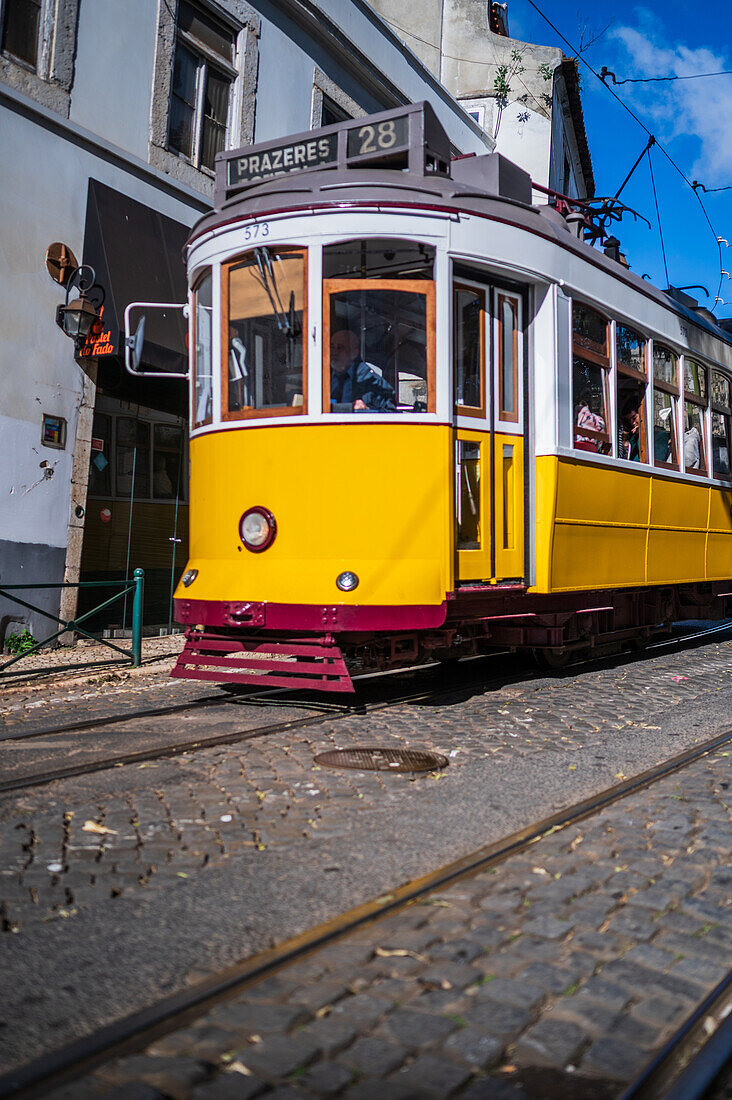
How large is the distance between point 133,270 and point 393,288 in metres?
5.71

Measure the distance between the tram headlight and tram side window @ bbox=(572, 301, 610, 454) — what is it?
2.81m

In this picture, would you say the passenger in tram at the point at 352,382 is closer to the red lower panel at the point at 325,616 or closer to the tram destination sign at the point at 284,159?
the red lower panel at the point at 325,616

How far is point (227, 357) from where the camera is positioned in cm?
713

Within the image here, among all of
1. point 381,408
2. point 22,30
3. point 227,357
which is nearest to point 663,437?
point 381,408

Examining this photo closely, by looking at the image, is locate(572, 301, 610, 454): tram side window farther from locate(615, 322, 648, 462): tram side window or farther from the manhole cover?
the manhole cover

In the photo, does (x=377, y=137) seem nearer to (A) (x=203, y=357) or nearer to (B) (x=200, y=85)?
(A) (x=203, y=357)

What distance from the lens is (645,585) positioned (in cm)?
933

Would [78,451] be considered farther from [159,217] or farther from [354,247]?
[354,247]

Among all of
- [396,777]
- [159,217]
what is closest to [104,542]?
[159,217]

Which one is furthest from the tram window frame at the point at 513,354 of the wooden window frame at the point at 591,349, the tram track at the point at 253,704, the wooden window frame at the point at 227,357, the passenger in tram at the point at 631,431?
the tram track at the point at 253,704

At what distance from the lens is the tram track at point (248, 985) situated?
7.27 ft

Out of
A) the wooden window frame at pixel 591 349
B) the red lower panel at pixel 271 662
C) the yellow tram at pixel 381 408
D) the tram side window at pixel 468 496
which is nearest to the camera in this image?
the red lower panel at pixel 271 662

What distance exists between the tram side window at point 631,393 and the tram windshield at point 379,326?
108 inches

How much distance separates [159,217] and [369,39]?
6633 millimetres
